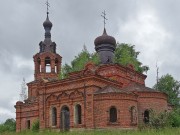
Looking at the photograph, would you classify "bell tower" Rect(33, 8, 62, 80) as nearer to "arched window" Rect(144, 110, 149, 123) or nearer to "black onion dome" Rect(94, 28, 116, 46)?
"black onion dome" Rect(94, 28, 116, 46)

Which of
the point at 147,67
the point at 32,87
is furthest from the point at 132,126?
the point at 147,67

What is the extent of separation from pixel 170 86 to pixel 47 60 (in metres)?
16.7

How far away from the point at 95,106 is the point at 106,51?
8610mm

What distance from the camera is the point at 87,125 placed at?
24.2 meters

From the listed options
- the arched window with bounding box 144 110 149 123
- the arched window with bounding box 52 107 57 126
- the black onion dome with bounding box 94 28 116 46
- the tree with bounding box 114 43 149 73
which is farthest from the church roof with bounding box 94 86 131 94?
the tree with bounding box 114 43 149 73

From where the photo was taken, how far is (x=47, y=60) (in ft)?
117

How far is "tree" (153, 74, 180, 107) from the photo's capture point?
43.7 metres

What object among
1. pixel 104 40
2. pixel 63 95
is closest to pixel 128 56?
pixel 104 40

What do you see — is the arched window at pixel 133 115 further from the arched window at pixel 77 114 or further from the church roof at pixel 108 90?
the arched window at pixel 77 114

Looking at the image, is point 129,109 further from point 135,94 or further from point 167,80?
point 167,80

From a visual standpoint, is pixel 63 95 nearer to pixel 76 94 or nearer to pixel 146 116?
pixel 76 94

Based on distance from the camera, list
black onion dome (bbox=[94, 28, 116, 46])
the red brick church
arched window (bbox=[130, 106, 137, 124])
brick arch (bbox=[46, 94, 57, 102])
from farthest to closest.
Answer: black onion dome (bbox=[94, 28, 116, 46]) < brick arch (bbox=[46, 94, 57, 102]) < arched window (bbox=[130, 106, 137, 124]) < the red brick church

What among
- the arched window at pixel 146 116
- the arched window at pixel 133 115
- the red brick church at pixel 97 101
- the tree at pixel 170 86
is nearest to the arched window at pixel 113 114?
the red brick church at pixel 97 101

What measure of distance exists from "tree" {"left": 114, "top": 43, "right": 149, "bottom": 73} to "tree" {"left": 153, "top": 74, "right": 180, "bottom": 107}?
3826 mm
